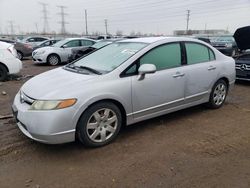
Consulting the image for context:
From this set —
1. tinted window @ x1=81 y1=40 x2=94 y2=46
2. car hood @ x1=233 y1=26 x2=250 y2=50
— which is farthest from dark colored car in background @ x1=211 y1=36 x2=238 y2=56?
car hood @ x1=233 y1=26 x2=250 y2=50

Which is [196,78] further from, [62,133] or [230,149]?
[62,133]

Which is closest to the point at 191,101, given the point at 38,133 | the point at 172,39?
the point at 172,39

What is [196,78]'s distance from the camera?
15.8 feet

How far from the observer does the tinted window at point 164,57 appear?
14.0ft

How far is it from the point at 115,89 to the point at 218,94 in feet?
8.79

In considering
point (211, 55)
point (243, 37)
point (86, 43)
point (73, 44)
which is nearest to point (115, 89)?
point (211, 55)

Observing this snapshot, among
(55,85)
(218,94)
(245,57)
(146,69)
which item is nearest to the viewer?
(55,85)

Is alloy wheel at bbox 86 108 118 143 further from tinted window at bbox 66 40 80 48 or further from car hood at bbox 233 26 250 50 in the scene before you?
tinted window at bbox 66 40 80 48

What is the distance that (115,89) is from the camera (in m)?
3.74

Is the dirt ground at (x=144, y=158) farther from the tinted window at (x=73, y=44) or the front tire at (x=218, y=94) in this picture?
the tinted window at (x=73, y=44)

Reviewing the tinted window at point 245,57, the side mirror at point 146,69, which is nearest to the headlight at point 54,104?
the side mirror at point 146,69

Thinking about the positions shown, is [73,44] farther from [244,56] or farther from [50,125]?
[50,125]

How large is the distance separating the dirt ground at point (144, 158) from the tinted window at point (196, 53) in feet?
3.74

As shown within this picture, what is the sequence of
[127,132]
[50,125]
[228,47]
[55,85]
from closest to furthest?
[50,125], [55,85], [127,132], [228,47]
